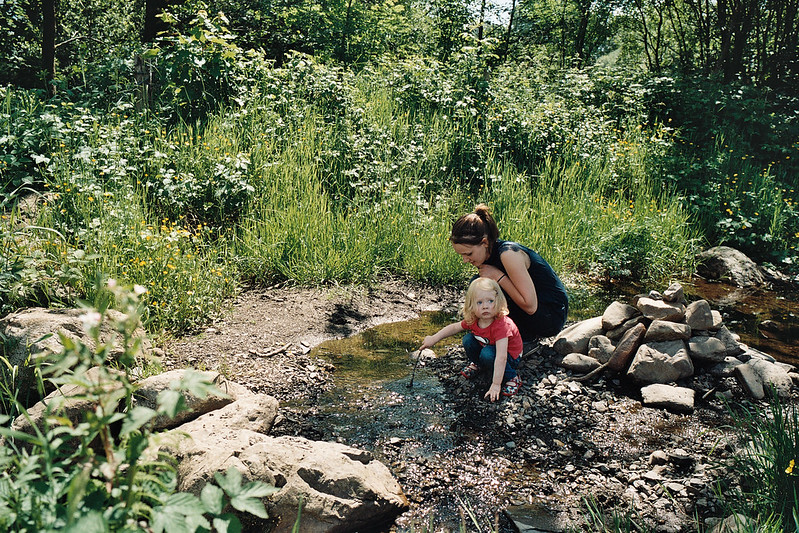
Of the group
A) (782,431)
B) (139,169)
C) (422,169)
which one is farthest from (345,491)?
(422,169)

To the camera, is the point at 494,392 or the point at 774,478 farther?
the point at 494,392

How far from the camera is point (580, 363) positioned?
472 cm

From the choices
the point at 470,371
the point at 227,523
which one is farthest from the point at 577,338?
the point at 227,523

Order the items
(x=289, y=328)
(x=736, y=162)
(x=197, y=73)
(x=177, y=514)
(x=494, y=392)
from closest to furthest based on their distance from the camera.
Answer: (x=177, y=514), (x=494, y=392), (x=289, y=328), (x=197, y=73), (x=736, y=162)

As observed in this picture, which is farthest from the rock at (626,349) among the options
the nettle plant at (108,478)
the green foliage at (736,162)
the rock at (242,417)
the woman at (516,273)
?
the green foliage at (736,162)

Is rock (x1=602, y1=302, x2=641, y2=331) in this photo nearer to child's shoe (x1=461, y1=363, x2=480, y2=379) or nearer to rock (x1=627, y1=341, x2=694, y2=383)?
rock (x1=627, y1=341, x2=694, y2=383)

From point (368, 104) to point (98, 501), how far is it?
24.2ft

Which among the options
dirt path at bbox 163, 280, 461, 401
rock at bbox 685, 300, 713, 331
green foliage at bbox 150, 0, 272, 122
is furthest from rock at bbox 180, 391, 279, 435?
green foliage at bbox 150, 0, 272, 122

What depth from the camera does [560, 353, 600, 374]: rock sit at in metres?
4.71

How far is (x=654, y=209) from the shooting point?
7988mm

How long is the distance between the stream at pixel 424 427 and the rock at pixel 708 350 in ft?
3.20

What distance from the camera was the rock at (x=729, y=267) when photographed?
7281mm

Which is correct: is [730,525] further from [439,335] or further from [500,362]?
[439,335]

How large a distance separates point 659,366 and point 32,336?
4.27 meters
